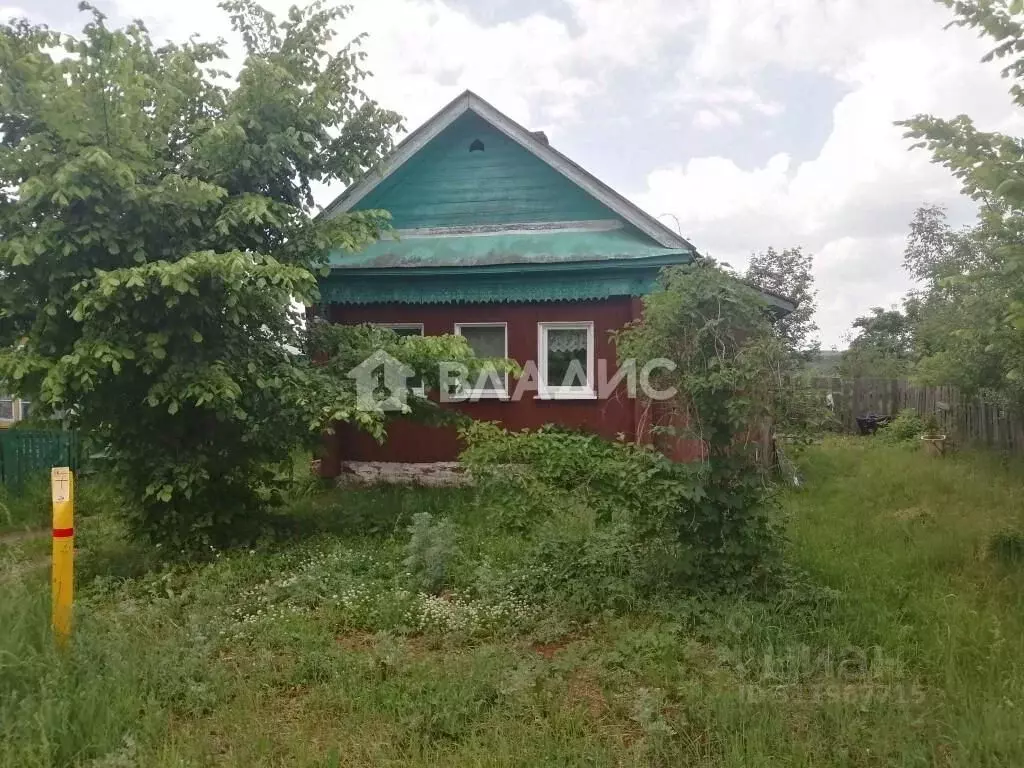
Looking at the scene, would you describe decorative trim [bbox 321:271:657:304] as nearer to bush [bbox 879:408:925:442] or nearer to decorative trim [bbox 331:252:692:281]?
decorative trim [bbox 331:252:692:281]

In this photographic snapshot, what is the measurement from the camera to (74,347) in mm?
5785

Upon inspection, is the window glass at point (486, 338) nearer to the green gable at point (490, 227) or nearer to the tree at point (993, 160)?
the green gable at point (490, 227)

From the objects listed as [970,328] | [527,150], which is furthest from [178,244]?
[970,328]

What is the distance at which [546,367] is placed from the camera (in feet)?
32.8

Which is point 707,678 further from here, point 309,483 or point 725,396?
point 309,483

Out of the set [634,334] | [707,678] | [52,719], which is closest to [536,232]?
[634,334]

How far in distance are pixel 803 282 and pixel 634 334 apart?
1021 inches

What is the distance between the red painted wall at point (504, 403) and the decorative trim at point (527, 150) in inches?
41.4

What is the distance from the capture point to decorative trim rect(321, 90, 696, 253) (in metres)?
9.62

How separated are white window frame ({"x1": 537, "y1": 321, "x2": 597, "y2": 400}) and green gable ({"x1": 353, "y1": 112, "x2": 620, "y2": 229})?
160 centimetres

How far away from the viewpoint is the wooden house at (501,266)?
960 centimetres
